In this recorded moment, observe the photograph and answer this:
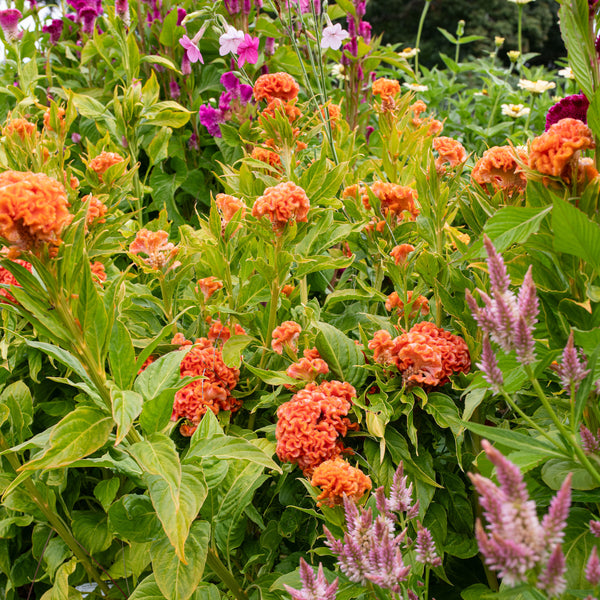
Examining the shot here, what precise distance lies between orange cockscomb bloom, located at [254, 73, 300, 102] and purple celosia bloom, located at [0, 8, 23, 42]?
5.96ft

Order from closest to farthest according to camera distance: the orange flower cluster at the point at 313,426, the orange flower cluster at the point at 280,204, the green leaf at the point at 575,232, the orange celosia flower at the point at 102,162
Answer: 1. the green leaf at the point at 575,232
2. the orange flower cluster at the point at 313,426
3. the orange flower cluster at the point at 280,204
4. the orange celosia flower at the point at 102,162

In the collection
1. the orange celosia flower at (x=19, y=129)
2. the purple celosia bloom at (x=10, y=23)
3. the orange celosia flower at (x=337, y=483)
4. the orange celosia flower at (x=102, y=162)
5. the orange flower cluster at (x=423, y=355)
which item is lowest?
the orange celosia flower at (x=337, y=483)

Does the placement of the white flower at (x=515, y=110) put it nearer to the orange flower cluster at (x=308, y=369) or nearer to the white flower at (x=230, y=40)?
the white flower at (x=230, y=40)

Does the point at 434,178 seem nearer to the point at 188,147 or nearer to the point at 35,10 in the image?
the point at 188,147

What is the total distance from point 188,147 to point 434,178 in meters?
2.09

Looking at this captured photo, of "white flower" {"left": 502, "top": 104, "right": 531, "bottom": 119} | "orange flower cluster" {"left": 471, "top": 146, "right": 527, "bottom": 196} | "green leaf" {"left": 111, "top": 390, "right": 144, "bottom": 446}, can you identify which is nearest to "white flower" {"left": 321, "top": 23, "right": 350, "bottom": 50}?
"orange flower cluster" {"left": 471, "top": 146, "right": 527, "bottom": 196}

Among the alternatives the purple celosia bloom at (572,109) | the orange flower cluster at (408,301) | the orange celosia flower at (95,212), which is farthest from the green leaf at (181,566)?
the purple celosia bloom at (572,109)

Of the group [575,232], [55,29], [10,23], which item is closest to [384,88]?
[575,232]

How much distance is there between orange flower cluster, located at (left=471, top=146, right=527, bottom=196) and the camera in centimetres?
140

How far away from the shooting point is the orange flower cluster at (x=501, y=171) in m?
1.40

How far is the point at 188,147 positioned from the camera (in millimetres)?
3340

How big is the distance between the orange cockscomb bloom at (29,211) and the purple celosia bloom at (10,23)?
2466 millimetres

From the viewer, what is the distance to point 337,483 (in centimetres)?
116

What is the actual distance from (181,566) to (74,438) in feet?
1.18
